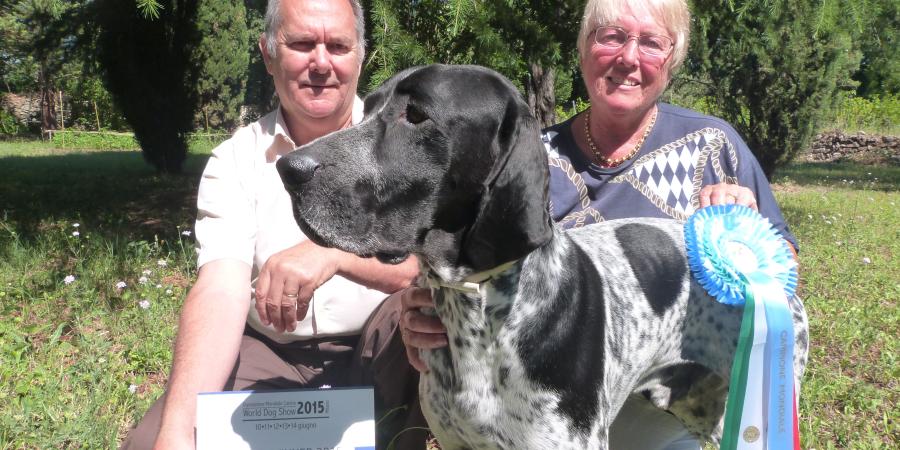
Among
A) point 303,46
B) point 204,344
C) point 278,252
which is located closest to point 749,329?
point 278,252

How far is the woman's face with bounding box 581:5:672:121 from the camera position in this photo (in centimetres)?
250

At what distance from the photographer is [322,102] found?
2.45 metres

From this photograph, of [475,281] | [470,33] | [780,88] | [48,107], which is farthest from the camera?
[48,107]

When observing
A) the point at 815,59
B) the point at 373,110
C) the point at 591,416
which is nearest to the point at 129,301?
the point at 373,110

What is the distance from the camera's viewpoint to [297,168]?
1586 mm

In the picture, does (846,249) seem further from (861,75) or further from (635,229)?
(861,75)

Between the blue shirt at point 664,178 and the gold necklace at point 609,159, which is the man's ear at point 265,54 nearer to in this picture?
the blue shirt at point 664,178

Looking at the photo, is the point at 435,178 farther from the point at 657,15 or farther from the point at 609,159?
the point at 657,15

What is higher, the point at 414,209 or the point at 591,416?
the point at 414,209

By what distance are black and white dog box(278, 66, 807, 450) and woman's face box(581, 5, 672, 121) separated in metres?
0.73

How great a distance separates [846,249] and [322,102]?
19.7 ft

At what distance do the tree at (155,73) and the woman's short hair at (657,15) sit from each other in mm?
5420

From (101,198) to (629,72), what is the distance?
782cm

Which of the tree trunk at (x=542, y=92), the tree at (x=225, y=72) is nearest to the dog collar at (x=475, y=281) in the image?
the tree trunk at (x=542, y=92)
